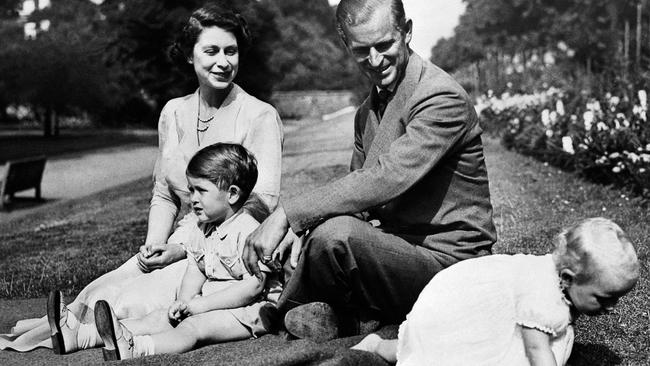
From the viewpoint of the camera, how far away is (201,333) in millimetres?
3396

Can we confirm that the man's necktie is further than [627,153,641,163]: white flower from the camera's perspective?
No

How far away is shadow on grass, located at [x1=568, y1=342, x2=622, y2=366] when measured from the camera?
3.17 meters

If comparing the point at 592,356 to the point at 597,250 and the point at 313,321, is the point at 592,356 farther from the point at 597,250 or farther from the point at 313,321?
the point at 313,321

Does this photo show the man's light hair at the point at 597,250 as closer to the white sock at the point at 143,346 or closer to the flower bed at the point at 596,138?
the white sock at the point at 143,346

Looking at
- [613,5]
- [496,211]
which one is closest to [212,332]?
[496,211]

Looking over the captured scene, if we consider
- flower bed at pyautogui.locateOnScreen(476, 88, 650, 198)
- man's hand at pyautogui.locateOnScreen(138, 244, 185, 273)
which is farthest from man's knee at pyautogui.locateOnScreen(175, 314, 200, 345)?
flower bed at pyautogui.locateOnScreen(476, 88, 650, 198)

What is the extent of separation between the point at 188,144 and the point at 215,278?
2.90 ft

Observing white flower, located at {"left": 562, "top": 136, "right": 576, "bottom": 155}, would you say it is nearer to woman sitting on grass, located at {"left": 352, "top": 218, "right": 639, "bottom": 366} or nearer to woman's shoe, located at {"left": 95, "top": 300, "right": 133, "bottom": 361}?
woman sitting on grass, located at {"left": 352, "top": 218, "right": 639, "bottom": 366}

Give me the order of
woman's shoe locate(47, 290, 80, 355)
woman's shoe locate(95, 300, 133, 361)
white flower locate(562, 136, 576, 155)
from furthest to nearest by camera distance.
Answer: white flower locate(562, 136, 576, 155), woman's shoe locate(47, 290, 80, 355), woman's shoe locate(95, 300, 133, 361)

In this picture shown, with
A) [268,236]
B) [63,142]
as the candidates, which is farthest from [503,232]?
[63,142]

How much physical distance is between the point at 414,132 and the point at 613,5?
40976 mm

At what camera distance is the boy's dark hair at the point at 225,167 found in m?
3.69

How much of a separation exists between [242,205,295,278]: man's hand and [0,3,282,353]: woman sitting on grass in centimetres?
72

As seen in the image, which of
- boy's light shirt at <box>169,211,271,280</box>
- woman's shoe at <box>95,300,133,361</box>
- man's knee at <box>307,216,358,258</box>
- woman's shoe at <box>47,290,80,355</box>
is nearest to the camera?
man's knee at <box>307,216,358,258</box>
